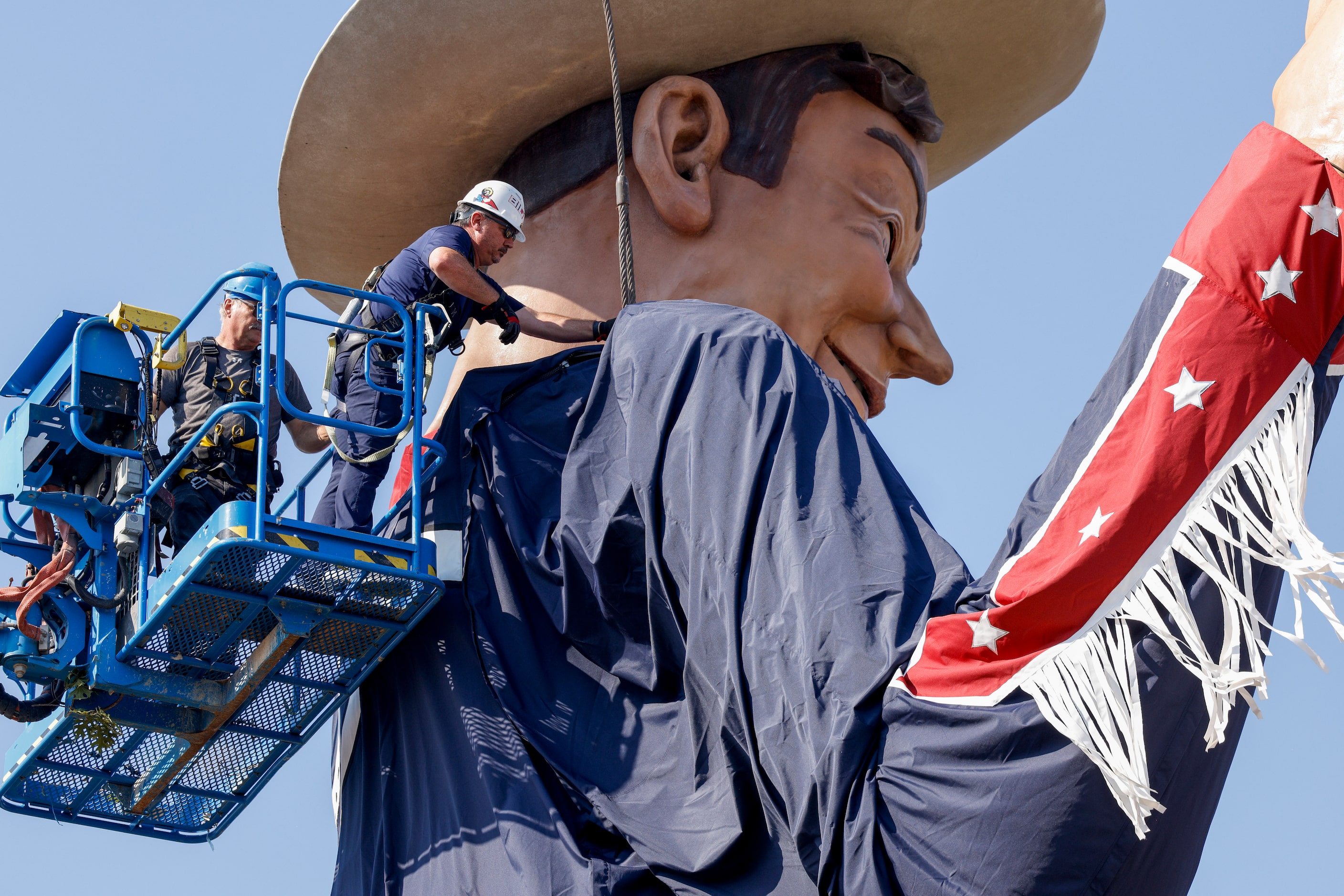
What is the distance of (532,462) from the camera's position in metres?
8.75

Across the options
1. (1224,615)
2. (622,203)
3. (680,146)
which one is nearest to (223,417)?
(622,203)

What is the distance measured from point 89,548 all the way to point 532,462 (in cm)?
177

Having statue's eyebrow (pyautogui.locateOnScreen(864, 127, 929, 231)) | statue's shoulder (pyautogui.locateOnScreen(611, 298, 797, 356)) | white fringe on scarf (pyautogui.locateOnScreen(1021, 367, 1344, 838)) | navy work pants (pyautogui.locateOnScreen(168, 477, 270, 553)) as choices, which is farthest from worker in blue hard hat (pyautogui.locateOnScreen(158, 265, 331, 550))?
white fringe on scarf (pyautogui.locateOnScreen(1021, 367, 1344, 838))

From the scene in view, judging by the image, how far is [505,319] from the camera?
9.23 metres

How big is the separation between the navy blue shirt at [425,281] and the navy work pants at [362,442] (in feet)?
0.92

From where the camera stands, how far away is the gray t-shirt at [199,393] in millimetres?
8859

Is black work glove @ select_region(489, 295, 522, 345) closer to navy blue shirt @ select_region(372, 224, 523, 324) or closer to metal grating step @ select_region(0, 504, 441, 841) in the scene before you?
navy blue shirt @ select_region(372, 224, 523, 324)

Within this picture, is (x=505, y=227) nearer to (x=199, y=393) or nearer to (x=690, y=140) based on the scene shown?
(x=690, y=140)

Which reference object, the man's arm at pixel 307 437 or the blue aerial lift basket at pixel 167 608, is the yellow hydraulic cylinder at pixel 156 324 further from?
the man's arm at pixel 307 437

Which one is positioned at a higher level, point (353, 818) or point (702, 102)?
point (702, 102)

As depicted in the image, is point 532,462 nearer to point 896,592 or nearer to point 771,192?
point 771,192

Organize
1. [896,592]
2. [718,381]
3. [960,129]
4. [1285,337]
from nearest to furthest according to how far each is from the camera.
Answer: [1285,337], [896,592], [718,381], [960,129]

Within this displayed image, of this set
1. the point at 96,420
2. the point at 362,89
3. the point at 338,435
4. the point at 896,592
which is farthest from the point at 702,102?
the point at 896,592

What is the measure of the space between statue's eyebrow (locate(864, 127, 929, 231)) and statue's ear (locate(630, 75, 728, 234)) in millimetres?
753
